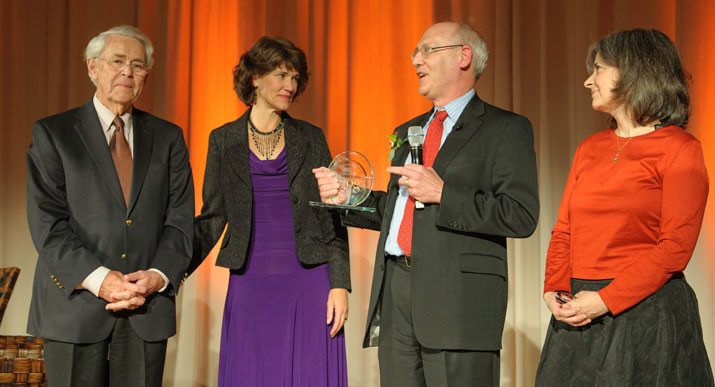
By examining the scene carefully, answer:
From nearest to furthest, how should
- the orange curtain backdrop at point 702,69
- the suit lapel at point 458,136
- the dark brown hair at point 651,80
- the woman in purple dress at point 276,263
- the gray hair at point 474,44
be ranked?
1. the dark brown hair at point 651,80
2. the suit lapel at point 458,136
3. the gray hair at point 474,44
4. the woman in purple dress at point 276,263
5. the orange curtain backdrop at point 702,69

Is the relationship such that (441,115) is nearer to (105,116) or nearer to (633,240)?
(633,240)

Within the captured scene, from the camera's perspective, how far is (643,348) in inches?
81.7

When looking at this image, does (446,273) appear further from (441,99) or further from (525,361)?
(525,361)

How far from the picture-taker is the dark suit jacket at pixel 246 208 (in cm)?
287

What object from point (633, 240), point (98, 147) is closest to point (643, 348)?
point (633, 240)

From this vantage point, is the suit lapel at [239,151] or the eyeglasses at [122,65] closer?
the eyeglasses at [122,65]

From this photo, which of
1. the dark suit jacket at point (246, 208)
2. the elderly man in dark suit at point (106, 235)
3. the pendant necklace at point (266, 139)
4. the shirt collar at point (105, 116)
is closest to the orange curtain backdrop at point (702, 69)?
the dark suit jacket at point (246, 208)

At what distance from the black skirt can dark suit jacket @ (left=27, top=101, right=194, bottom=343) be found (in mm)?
1430

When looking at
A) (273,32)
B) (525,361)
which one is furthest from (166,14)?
(525,361)

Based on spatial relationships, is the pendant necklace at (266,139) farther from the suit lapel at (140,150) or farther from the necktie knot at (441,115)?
the necktie knot at (441,115)

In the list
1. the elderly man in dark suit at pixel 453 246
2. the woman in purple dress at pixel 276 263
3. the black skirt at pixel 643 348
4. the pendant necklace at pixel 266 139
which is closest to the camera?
the black skirt at pixel 643 348

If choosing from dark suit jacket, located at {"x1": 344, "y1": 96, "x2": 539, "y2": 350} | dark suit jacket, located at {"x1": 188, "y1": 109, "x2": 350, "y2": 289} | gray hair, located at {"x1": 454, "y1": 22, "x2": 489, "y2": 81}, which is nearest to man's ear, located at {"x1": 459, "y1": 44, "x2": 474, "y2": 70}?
gray hair, located at {"x1": 454, "y1": 22, "x2": 489, "y2": 81}

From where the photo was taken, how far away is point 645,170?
2.16 metres

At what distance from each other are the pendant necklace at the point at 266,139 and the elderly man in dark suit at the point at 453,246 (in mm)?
489
